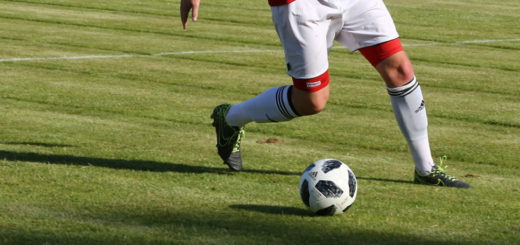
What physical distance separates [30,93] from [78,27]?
239 inches

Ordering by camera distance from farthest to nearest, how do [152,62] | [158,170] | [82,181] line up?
[152,62] < [158,170] < [82,181]

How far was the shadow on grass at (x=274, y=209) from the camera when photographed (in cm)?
469

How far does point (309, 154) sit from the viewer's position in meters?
6.39

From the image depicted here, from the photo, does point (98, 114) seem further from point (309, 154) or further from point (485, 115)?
point (485, 115)

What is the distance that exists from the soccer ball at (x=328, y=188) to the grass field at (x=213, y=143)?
7 cm

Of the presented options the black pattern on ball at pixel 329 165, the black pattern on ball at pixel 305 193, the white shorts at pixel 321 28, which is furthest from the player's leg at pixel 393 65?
the black pattern on ball at pixel 305 193

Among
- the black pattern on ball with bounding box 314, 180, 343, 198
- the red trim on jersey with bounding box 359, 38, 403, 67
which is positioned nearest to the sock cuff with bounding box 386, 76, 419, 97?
the red trim on jersey with bounding box 359, 38, 403, 67

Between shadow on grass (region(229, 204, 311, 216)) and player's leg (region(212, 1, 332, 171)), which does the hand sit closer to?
player's leg (region(212, 1, 332, 171))

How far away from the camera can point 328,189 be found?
15.4ft

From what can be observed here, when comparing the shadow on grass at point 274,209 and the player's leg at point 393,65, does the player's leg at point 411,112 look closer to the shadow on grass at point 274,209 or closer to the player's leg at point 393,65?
the player's leg at point 393,65

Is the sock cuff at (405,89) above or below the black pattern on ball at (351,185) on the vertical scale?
above

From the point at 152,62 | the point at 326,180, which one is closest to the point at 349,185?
the point at 326,180

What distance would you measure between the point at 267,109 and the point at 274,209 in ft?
3.17

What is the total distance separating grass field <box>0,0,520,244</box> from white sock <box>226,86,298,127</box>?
35 centimetres
